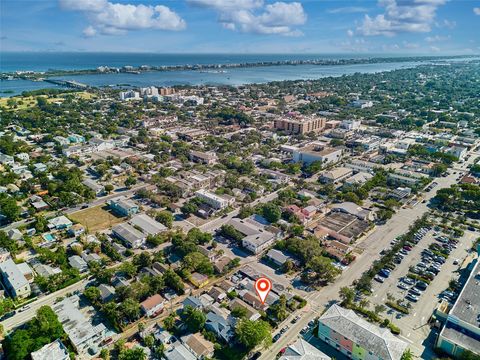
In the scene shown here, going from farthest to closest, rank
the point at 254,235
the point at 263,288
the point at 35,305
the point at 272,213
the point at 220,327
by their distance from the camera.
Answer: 1. the point at 272,213
2. the point at 254,235
3. the point at 263,288
4. the point at 35,305
5. the point at 220,327

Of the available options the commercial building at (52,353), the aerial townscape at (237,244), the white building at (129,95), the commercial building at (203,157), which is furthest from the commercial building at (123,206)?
the white building at (129,95)

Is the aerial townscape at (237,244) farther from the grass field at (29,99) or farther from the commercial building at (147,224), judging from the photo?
the grass field at (29,99)

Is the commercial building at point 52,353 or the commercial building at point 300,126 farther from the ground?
the commercial building at point 300,126

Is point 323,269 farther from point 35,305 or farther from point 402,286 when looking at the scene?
point 35,305

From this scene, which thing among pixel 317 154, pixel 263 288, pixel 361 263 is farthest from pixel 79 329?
pixel 317 154

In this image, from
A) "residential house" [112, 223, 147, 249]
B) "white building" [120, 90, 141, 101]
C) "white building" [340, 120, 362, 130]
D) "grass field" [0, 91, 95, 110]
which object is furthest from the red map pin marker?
"white building" [120, 90, 141, 101]

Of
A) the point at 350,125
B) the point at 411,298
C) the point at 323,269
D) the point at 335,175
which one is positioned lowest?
the point at 411,298
